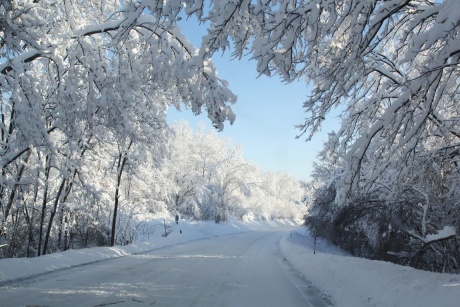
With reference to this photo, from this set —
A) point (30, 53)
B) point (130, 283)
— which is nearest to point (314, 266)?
point (130, 283)

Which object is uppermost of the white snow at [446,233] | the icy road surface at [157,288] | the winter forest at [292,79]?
the winter forest at [292,79]

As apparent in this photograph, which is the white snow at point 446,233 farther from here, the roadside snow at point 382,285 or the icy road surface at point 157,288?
the icy road surface at point 157,288

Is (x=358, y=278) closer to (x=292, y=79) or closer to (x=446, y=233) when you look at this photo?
(x=446, y=233)

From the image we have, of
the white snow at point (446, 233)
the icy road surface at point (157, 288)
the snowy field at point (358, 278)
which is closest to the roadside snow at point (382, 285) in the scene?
the snowy field at point (358, 278)

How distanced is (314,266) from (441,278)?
6.11m

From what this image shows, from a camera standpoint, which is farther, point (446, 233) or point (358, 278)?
point (358, 278)

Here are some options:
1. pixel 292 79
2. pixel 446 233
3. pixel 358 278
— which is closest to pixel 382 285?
pixel 358 278

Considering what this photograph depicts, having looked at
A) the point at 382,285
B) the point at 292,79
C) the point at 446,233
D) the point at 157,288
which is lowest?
the point at 157,288

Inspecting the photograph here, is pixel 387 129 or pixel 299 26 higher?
pixel 299 26

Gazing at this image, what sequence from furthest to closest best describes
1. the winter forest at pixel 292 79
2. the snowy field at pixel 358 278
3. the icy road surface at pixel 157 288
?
the icy road surface at pixel 157 288 < the snowy field at pixel 358 278 < the winter forest at pixel 292 79

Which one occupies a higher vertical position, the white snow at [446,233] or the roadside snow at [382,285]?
the white snow at [446,233]

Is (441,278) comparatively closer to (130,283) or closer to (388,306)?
(388,306)

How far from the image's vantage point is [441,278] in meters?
7.08

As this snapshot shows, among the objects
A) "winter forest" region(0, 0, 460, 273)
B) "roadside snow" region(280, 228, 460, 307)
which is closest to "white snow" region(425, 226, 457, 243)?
"winter forest" region(0, 0, 460, 273)
